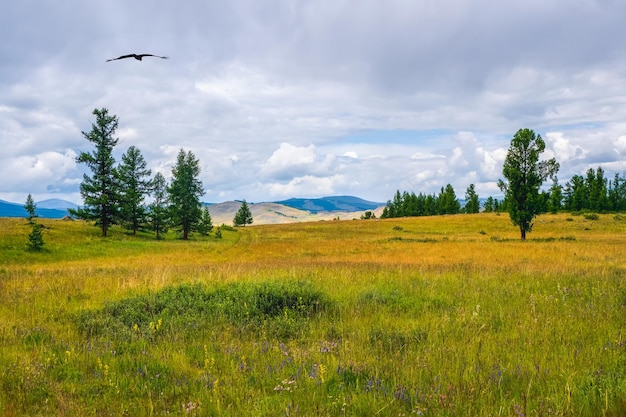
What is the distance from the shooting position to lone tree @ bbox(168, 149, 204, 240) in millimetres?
55375

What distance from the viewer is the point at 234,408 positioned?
3736mm

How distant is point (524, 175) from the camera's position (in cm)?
3819

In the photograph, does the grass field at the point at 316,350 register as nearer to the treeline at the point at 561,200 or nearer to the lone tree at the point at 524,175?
the lone tree at the point at 524,175

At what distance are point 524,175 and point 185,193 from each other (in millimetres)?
43838

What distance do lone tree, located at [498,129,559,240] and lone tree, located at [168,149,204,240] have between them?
4119 centimetres

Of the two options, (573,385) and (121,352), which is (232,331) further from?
(573,385)

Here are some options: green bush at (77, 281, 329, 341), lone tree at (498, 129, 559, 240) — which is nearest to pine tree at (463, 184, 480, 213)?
lone tree at (498, 129, 559, 240)

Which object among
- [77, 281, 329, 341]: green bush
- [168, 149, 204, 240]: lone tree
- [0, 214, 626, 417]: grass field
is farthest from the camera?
[168, 149, 204, 240]: lone tree

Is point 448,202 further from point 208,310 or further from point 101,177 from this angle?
point 208,310

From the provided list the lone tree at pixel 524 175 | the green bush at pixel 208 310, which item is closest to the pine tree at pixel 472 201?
the lone tree at pixel 524 175

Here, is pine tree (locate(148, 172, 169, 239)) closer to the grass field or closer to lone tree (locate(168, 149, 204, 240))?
lone tree (locate(168, 149, 204, 240))

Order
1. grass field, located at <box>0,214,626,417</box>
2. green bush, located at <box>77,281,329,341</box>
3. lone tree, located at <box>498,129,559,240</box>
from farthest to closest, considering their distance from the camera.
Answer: lone tree, located at <box>498,129,559,240</box> → green bush, located at <box>77,281,329,341</box> → grass field, located at <box>0,214,626,417</box>

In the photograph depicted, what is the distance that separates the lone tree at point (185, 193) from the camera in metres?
55.4

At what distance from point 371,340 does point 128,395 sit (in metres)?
3.41
